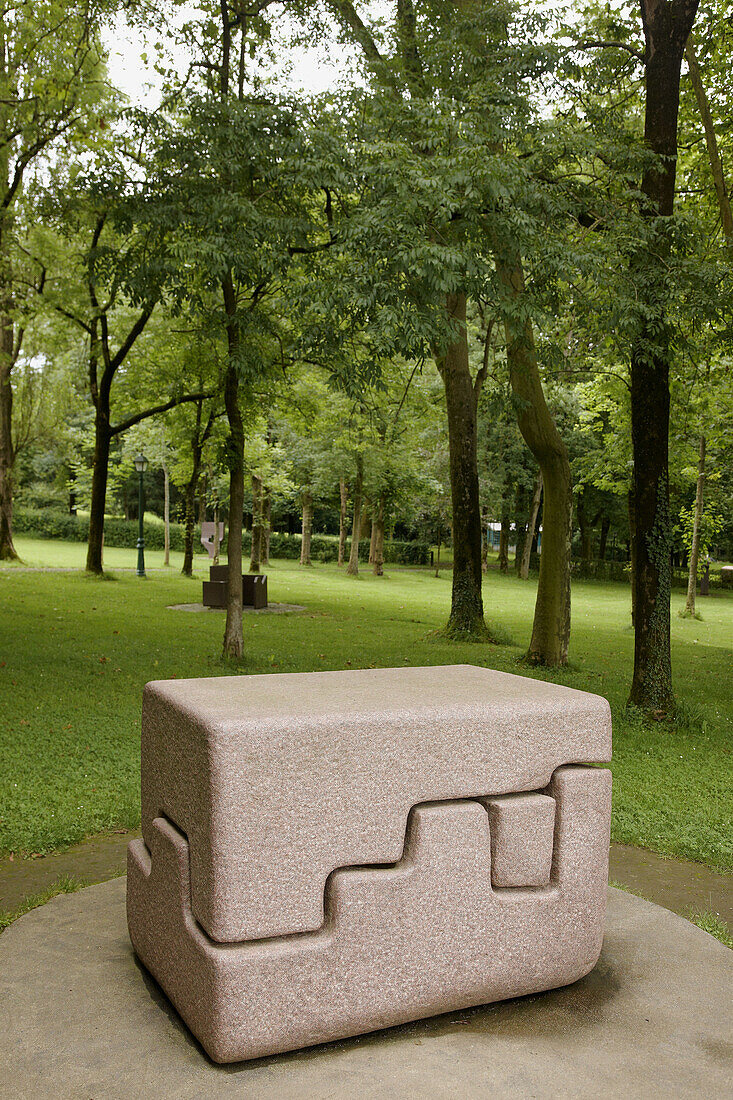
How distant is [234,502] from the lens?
12.1 meters

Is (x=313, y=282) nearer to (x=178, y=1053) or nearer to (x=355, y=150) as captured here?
(x=355, y=150)

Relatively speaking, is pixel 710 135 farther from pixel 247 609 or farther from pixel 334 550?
pixel 334 550

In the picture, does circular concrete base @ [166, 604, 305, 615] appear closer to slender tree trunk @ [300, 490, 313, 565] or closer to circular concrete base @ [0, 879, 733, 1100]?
circular concrete base @ [0, 879, 733, 1100]

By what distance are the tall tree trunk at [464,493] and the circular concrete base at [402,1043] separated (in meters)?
12.3

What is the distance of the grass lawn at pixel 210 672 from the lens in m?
6.63

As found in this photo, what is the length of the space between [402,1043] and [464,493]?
44.5ft

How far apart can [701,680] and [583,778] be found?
11.5 meters

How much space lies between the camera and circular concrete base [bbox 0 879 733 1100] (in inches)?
117

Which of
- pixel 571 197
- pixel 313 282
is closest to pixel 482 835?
pixel 313 282

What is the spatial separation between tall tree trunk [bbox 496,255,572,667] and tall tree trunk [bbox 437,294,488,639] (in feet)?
8.28

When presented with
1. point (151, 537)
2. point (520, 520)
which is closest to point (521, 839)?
point (520, 520)

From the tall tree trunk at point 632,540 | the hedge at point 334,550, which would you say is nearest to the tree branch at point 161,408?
the tall tree trunk at point 632,540

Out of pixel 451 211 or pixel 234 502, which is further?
pixel 234 502

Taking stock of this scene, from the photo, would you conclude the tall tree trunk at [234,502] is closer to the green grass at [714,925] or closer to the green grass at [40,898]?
the green grass at [40,898]
